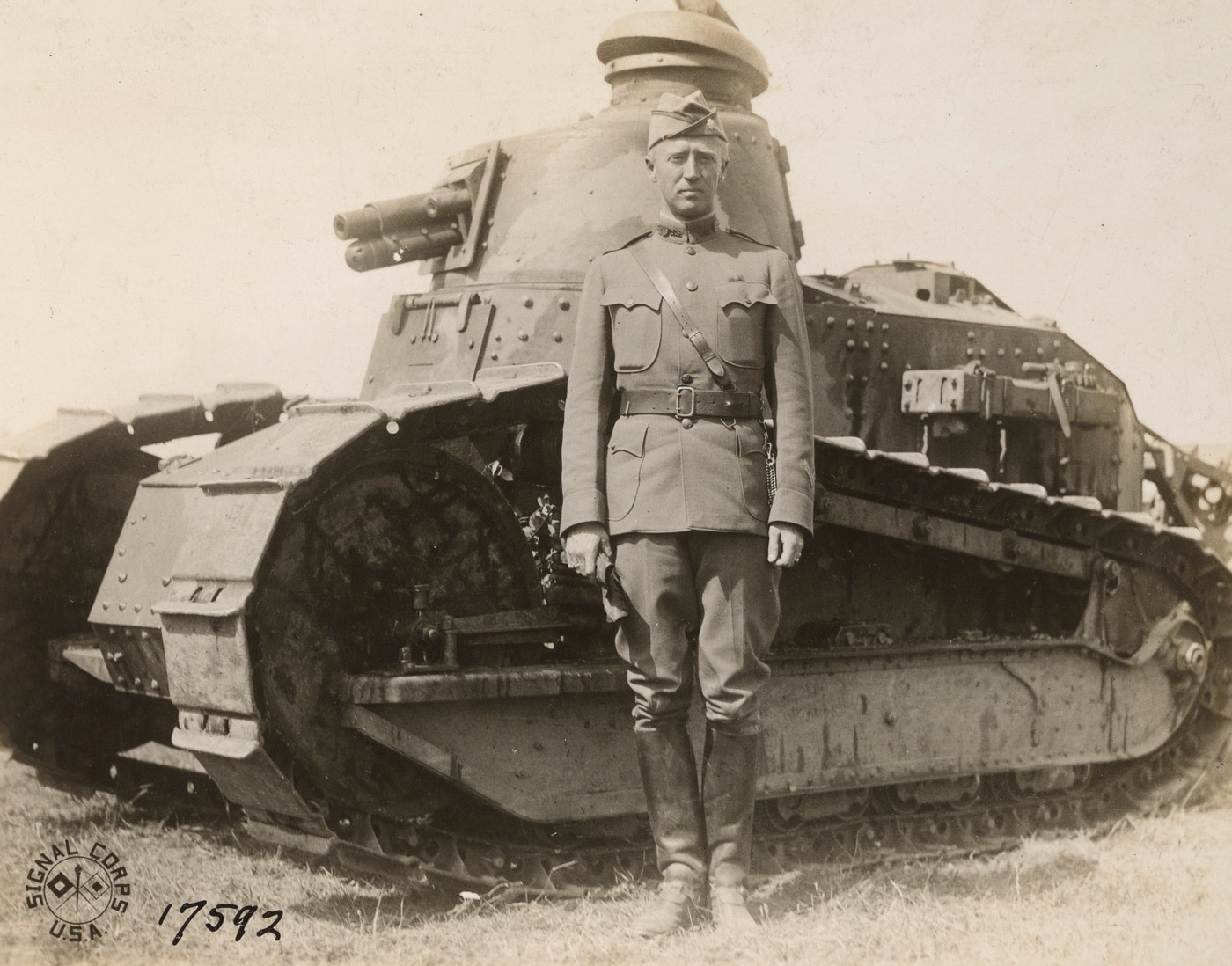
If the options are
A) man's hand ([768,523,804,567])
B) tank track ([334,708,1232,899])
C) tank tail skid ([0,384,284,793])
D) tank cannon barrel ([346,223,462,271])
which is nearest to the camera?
man's hand ([768,523,804,567])

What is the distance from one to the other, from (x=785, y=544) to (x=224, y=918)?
9.22 feet

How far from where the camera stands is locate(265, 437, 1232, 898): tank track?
634 cm

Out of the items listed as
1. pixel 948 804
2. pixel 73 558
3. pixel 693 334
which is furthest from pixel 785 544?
pixel 73 558

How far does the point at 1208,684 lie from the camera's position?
891cm

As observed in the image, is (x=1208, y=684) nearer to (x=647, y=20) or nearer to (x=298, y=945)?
(x=647, y=20)

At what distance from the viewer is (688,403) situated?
17.6 ft

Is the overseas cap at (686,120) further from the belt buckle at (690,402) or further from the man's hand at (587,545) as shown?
the man's hand at (587,545)

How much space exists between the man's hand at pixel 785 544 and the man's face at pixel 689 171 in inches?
46.7

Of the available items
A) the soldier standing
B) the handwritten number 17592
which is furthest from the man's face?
the handwritten number 17592

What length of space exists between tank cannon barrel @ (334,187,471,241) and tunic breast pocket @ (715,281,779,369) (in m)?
2.76

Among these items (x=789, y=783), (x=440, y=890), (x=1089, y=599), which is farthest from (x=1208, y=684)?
(x=440, y=890)

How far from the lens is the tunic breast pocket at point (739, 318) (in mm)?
5418

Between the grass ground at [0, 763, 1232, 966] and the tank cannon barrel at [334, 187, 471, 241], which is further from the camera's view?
the tank cannon barrel at [334, 187, 471, 241]

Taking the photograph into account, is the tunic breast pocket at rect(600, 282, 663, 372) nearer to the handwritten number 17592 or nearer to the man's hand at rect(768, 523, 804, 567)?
the man's hand at rect(768, 523, 804, 567)
